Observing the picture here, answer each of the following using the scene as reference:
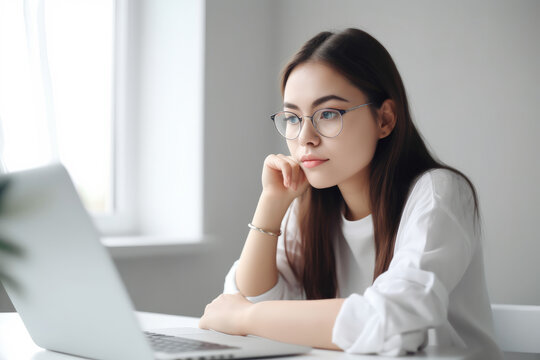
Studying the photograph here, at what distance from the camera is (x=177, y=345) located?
77 centimetres

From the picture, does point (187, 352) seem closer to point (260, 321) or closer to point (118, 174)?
point (260, 321)

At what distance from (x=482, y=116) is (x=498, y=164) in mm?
178

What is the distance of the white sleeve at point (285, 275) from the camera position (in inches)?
52.8

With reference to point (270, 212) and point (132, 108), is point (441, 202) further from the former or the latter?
point (132, 108)

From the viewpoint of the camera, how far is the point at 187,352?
0.70 m

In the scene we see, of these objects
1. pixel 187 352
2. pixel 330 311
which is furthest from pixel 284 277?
pixel 187 352

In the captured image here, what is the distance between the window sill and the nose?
34.0 inches

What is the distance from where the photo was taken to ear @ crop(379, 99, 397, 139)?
1.30 m

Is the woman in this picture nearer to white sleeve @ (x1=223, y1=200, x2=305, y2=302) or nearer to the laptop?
white sleeve @ (x1=223, y1=200, x2=305, y2=302)

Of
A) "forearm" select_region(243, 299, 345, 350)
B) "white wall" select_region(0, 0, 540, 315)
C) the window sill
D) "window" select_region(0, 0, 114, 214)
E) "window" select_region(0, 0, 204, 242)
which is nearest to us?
"forearm" select_region(243, 299, 345, 350)

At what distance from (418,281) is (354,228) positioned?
50 centimetres

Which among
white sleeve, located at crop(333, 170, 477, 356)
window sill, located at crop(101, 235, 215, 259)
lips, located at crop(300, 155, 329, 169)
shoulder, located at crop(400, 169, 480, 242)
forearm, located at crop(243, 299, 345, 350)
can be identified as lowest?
window sill, located at crop(101, 235, 215, 259)

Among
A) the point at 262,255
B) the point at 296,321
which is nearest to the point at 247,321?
the point at 296,321

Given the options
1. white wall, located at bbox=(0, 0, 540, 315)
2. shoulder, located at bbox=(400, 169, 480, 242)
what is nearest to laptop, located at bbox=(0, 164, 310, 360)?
shoulder, located at bbox=(400, 169, 480, 242)
